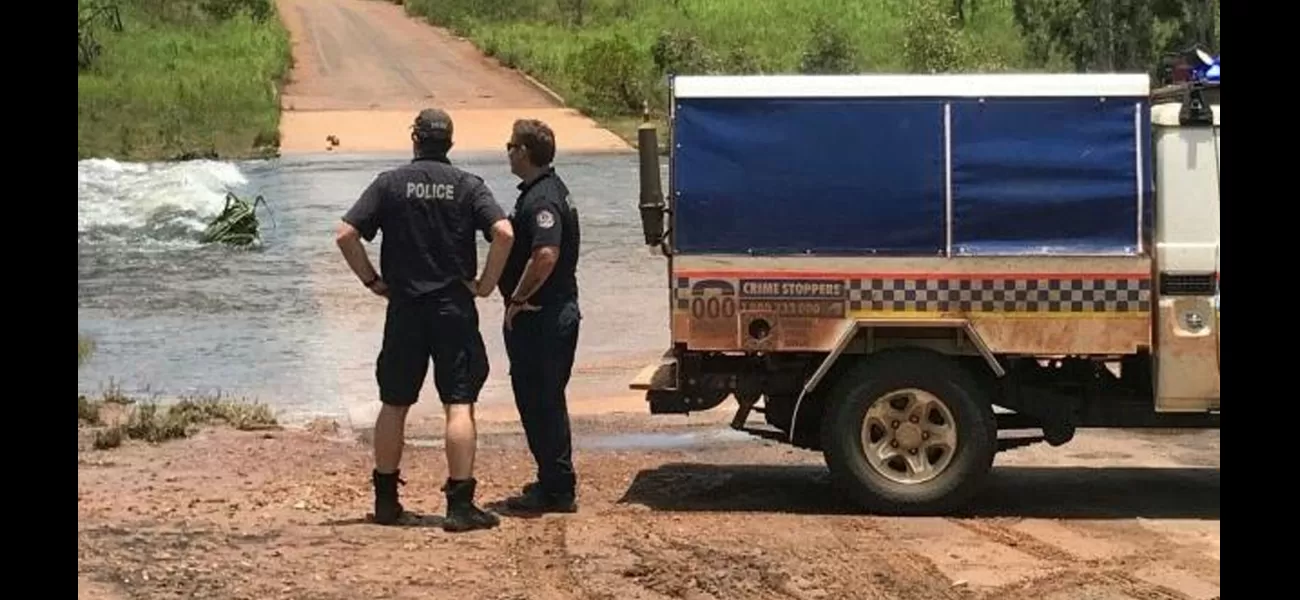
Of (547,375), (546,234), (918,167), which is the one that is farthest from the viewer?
(547,375)

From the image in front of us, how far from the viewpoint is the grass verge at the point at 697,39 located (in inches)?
1540

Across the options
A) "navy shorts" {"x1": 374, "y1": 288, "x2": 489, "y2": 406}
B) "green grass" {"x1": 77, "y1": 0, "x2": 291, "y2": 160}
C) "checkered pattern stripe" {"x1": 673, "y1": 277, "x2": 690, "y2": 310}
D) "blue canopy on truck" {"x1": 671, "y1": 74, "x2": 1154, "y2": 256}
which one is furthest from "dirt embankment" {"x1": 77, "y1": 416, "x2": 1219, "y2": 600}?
"green grass" {"x1": 77, "y1": 0, "x2": 291, "y2": 160}

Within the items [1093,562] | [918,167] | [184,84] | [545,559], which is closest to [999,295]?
[918,167]

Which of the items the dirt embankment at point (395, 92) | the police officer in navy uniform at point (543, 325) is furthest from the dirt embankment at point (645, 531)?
the dirt embankment at point (395, 92)

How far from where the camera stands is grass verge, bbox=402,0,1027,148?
128 ft

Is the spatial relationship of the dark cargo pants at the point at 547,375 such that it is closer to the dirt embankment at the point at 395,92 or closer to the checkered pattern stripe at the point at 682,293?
the checkered pattern stripe at the point at 682,293

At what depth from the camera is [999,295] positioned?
351 inches

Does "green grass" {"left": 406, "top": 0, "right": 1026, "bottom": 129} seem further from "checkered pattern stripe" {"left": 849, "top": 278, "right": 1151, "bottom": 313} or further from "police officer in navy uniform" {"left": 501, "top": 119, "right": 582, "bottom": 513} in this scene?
"police officer in navy uniform" {"left": 501, "top": 119, "right": 582, "bottom": 513}

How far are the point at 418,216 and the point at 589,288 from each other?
9.77 meters

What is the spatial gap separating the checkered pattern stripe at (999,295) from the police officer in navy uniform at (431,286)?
1.07 metres

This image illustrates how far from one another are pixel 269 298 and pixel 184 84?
2622cm

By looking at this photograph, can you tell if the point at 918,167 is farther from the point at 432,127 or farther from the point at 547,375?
the point at 432,127
